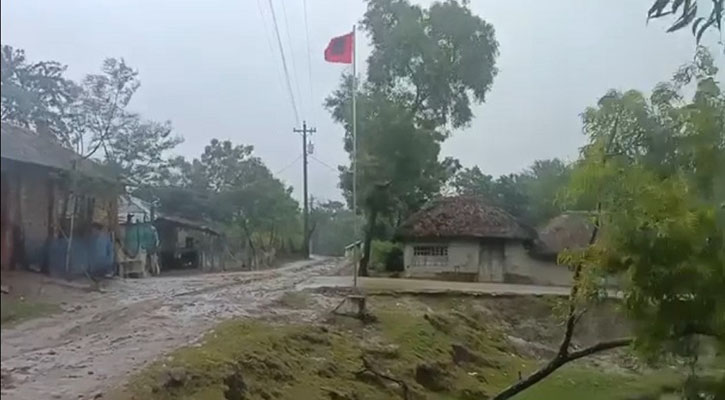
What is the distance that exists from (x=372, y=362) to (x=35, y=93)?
2.99m

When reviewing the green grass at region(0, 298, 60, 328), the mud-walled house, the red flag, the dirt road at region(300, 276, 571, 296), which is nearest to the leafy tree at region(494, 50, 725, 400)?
the dirt road at region(300, 276, 571, 296)

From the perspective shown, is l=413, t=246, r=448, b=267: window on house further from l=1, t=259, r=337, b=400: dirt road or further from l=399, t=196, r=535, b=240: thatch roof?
l=1, t=259, r=337, b=400: dirt road

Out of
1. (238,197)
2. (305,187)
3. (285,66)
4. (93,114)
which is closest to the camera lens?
(93,114)

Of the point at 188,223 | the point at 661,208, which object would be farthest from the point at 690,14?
the point at 188,223

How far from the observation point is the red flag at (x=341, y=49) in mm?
4156

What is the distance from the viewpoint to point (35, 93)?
6.08ft

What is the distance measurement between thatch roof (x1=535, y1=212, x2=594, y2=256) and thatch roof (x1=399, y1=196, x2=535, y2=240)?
0.16m

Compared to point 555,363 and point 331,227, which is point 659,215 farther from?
point 331,227

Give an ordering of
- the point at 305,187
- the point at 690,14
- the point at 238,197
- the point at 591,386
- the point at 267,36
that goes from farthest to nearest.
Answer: the point at 591,386 → the point at 690,14 → the point at 305,187 → the point at 267,36 → the point at 238,197

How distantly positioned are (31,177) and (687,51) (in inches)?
142

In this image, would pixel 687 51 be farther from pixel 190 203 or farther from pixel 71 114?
pixel 71 114

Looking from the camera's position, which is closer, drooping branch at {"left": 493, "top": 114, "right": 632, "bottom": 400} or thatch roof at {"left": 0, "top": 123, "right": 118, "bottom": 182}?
thatch roof at {"left": 0, "top": 123, "right": 118, "bottom": 182}

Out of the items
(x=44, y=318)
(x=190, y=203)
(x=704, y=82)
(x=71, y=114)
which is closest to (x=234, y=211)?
(x=190, y=203)

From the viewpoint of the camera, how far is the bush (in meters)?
4.53
